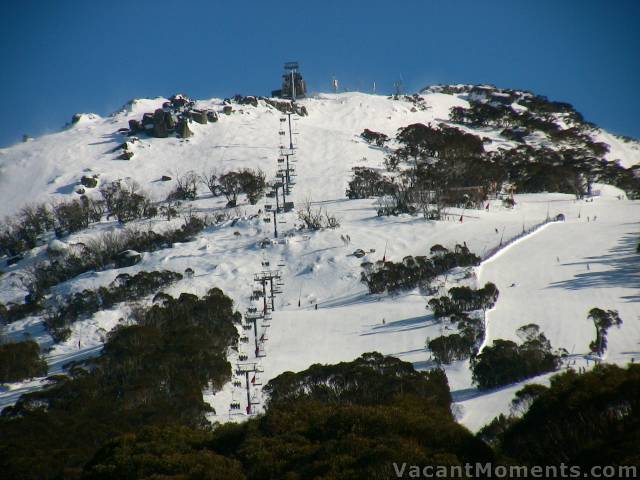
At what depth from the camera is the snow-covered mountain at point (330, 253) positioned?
33094 millimetres

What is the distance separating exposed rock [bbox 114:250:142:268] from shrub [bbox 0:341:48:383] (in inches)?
776

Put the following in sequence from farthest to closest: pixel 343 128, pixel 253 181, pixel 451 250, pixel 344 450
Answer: pixel 343 128 < pixel 253 181 < pixel 451 250 < pixel 344 450

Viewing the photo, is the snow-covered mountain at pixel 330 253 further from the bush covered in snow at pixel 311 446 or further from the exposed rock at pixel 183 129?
the bush covered in snow at pixel 311 446

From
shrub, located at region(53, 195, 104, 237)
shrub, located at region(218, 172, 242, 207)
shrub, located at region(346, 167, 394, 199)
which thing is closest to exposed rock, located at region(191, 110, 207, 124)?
shrub, located at region(53, 195, 104, 237)

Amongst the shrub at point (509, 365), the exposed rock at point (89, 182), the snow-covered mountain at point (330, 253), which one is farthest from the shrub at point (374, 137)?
the shrub at point (509, 365)

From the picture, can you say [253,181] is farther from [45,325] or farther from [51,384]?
[51,384]

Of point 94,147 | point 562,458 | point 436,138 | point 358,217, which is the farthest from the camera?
point 94,147

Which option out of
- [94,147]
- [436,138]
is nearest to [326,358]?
[436,138]

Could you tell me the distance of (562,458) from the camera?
12.2 m

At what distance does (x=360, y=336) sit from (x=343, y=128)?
254 ft

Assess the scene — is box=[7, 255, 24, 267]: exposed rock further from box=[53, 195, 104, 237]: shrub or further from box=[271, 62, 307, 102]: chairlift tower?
box=[271, 62, 307, 102]: chairlift tower

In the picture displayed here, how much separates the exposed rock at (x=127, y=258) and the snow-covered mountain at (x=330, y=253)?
75cm

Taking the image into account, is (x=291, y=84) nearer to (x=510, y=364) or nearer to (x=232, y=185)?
(x=232, y=185)

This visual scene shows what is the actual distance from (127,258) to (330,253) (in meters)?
18.2
